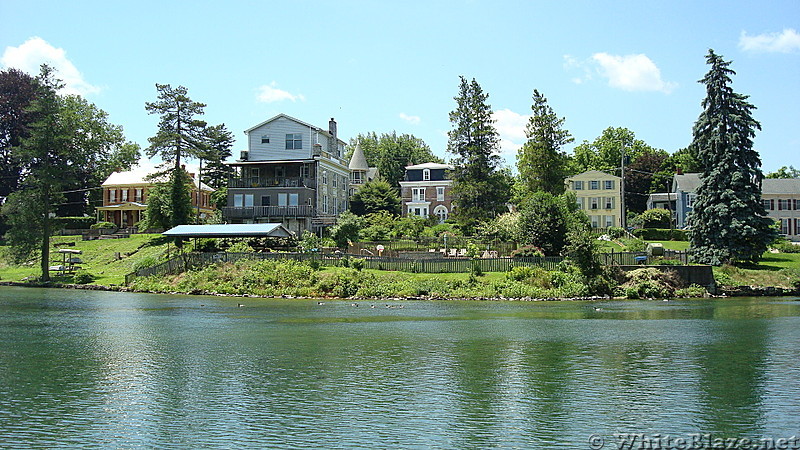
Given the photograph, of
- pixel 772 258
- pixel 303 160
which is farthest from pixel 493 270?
pixel 303 160

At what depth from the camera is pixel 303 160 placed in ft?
233

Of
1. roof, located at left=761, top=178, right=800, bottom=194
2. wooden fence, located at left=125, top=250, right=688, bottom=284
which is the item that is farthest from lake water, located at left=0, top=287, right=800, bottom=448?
roof, located at left=761, top=178, right=800, bottom=194

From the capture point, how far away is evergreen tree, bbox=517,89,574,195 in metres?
67.9

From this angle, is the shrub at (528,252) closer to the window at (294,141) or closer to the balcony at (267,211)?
the balcony at (267,211)

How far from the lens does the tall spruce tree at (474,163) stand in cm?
6962

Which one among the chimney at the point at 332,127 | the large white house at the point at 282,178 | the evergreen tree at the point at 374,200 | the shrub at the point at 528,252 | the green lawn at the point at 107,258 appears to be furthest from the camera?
the evergreen tree at the point at 374,200

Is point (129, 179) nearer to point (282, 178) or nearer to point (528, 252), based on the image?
point (282, 178)

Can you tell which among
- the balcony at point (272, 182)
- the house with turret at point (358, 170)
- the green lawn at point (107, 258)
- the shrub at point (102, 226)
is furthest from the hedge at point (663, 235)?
the shrub at point (102, 226)

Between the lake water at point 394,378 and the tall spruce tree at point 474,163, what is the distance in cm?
3400

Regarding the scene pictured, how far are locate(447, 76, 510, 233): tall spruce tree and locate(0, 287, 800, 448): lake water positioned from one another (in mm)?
34005

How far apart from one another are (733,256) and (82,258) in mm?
58431

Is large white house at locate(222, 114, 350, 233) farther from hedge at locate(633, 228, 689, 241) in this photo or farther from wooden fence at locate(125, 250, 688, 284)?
hedge at locate(633, 228, 689, 241)

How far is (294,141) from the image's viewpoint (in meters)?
71.9

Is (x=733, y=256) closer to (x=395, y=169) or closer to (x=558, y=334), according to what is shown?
(x=558, y=334)
